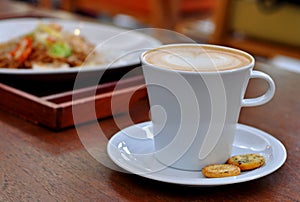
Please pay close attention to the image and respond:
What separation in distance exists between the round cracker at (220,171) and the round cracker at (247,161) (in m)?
0.02

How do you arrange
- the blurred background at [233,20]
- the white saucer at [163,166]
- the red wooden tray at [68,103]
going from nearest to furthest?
the white saucer at [163,166] → the red wooden tray at [68,103] → the blurred background at [233,20]

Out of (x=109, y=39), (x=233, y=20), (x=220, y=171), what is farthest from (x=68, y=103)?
(x=233, y=20)

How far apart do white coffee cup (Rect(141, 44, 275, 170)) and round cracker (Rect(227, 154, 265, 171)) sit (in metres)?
0.01

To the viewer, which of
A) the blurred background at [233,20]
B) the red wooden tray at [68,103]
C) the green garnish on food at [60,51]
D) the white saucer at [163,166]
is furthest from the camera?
the blurred background at [233,20]

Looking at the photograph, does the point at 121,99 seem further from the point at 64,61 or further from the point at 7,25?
the point at 7,25

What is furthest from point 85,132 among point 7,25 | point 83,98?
point 7,25

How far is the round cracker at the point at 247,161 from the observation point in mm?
612

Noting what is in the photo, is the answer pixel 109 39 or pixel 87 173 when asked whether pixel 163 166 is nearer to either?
pixel 87 173

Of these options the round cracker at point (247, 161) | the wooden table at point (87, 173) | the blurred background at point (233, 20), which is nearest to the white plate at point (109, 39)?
the wooden table at point (87, 173)

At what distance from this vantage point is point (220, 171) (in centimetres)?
59

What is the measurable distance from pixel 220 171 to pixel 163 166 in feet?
0.24

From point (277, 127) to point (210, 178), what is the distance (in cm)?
26

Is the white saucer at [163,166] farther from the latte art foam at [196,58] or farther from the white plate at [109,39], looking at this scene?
the white plate at [109,39]

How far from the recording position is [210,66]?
61 cm
